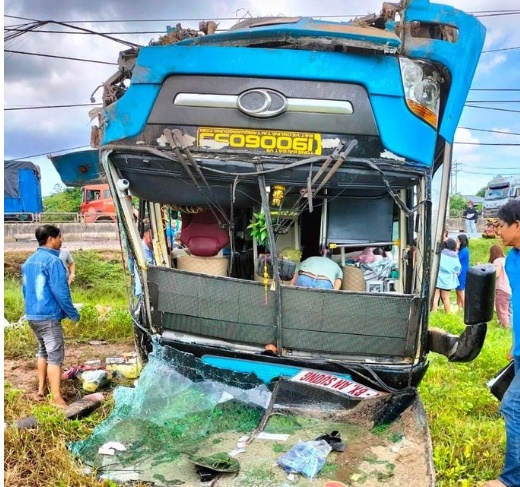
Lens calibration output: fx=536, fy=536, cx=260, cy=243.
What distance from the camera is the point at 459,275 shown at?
961cm

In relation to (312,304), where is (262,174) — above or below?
above

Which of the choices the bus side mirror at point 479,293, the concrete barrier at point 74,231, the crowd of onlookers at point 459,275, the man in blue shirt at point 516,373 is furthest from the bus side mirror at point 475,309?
the concrete barrier at point 74,231

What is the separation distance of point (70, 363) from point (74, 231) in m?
15.6

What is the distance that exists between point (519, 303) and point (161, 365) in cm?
247

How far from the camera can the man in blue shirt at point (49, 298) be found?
4.73 m

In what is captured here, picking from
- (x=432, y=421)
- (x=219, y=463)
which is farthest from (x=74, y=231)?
(x=219, y=463)

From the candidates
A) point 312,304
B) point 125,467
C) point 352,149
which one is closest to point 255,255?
point 312,304

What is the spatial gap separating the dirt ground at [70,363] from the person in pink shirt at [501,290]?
518cm

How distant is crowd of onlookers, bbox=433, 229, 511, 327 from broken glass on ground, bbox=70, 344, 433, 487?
14.4ft

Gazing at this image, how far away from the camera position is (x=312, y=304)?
369cm

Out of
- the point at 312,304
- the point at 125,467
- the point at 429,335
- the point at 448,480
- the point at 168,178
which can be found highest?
the point at 168,178

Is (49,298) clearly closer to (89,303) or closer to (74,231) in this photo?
(89,303)

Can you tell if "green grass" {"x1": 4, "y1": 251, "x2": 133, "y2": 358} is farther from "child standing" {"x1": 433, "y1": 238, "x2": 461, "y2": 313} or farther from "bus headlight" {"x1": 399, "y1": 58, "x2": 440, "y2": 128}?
"child standing" {"x1": 433, "y1": 238, "x2": 461, "y2": 313}

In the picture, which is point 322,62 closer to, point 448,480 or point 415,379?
point 415,379
